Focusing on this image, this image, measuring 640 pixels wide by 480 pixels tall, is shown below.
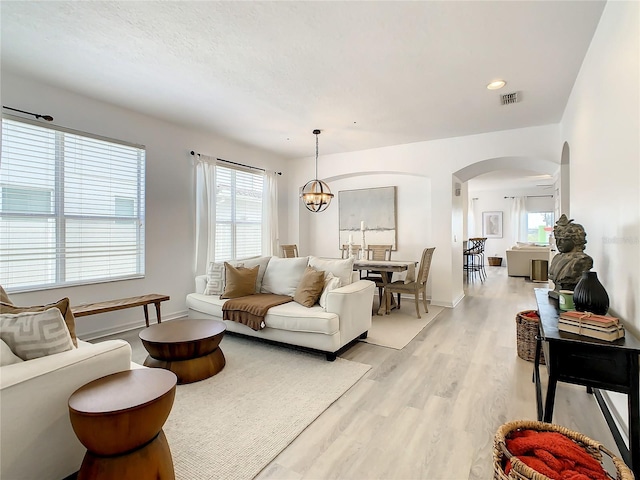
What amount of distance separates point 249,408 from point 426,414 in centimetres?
123

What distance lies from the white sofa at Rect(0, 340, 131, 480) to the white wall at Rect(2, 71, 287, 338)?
8.00ft

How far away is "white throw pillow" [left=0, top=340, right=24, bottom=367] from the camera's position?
144 centimetres

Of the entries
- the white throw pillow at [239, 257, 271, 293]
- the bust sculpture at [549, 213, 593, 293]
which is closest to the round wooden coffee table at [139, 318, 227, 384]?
the white throw pillow at [239, 257, 271, 293]

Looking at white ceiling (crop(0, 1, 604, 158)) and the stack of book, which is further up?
white ceiling (crop(0, 1, 604, 158))

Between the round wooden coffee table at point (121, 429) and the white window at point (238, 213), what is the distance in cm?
384

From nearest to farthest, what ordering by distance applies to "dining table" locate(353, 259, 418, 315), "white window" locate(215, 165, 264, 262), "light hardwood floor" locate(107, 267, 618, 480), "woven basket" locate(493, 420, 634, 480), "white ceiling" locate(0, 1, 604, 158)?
"woven basket" locate(493, 420, 634, 480), "light hardwood floor" locate(107, 267, 618, 480), "white ceiling" locate(0, 1, 604, 158), "dining table" locate(353, 259, 418, 315), "white window" locate(215, 165, 264, 262)

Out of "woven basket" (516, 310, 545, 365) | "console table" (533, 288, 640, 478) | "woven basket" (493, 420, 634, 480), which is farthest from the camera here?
"woven basket" (516, 310, 545, 365)

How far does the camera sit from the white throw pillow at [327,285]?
3.35m

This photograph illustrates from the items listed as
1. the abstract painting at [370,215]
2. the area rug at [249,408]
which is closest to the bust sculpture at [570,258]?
the area rug at [249,408]

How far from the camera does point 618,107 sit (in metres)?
1.98

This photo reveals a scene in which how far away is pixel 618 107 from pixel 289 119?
344cm

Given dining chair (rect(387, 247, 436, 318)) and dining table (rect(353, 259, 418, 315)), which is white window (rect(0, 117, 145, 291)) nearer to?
dining table (rect(353, 259, 418, 315))

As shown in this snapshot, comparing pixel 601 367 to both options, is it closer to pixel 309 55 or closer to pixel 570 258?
pixel 570 258

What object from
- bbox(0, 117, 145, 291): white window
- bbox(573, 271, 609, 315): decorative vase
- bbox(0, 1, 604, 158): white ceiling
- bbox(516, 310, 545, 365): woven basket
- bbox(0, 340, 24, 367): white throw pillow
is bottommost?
bbox(516, 310, 545, 365): woven basket
